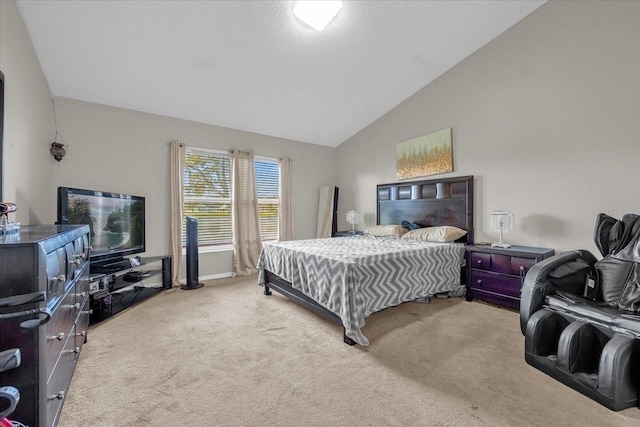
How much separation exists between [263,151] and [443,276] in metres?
3.57

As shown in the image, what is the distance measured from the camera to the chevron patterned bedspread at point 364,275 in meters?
2.26

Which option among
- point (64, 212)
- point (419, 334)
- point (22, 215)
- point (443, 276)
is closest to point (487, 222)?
point (443, 276)

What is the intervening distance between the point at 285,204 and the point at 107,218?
2.70 m

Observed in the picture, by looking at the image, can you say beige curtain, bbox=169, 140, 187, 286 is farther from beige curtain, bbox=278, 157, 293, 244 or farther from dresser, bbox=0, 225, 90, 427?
dresser, bbox=0, 225, 90, 427

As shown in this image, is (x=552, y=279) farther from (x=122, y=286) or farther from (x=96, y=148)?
(x=96, y=148)

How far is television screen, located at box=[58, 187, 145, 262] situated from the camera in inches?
103

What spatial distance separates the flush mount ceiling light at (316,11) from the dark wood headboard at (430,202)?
255 cm

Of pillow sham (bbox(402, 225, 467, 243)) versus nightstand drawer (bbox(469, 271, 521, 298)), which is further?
pillow sham (bbox(402, 225, 467, 243))

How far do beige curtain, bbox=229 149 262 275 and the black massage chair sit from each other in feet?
12.5

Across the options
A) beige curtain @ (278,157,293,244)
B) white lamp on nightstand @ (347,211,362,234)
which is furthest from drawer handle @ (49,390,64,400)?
white lamp on nightstand @ (347,211,362,234)

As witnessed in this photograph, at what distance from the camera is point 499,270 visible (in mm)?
2990

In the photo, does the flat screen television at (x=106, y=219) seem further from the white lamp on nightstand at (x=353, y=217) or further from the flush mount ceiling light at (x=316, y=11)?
the white lamp on nightstand at (x=353, y=217)

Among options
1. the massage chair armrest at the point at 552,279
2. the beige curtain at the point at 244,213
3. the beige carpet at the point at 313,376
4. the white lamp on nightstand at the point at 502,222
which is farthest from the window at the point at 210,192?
the massage chair armrest at the point at 552,279

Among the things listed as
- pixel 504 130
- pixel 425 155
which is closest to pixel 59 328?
pixel 425 155
